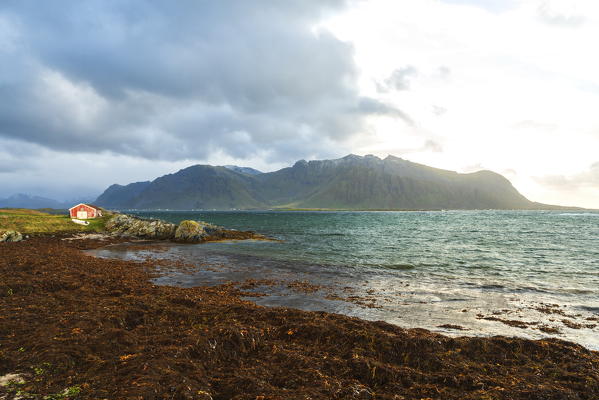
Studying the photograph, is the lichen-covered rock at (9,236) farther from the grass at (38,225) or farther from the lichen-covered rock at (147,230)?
→ the lichen-covered rock at (147,230)

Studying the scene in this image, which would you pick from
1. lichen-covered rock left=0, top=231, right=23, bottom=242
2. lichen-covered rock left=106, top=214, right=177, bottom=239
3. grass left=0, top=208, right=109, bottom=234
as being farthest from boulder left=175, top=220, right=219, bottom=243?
lichen-covered rock left=0, top=231, right=23, bottom=242

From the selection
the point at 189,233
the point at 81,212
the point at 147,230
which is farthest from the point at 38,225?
the point at 189,233

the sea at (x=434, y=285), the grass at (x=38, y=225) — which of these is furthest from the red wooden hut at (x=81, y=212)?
the sea at (x=434, y=285)

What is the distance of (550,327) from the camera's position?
14523 mm

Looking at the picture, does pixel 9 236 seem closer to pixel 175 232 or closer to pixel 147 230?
pixel 147 230

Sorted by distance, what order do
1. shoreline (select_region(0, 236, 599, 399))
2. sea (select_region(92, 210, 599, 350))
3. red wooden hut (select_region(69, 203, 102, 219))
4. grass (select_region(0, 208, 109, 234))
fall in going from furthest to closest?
red wooden hut (select_region(69, 203, 102, 219))
grass (select_region(0, 208, 109, 234))
sea (select_region(92, 210, 599, 350))
shoreline (select_region(0, 236, 599, 399))

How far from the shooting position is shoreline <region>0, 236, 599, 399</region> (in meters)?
7.28

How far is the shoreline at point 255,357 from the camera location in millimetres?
7281

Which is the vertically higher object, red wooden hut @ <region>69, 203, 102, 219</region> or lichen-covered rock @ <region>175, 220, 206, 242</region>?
red wooden hut @ <region>69, 203, 102, 219</region>

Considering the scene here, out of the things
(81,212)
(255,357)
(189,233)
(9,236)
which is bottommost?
(189,233)

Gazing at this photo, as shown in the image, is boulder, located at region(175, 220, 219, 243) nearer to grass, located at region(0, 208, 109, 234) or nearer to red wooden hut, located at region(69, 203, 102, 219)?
grass, located at region(0, 208, 109, 234)

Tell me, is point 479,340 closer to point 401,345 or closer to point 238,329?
point 401,345

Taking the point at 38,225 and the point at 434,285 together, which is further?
the point at 38,225

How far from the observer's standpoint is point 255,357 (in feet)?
29.9
